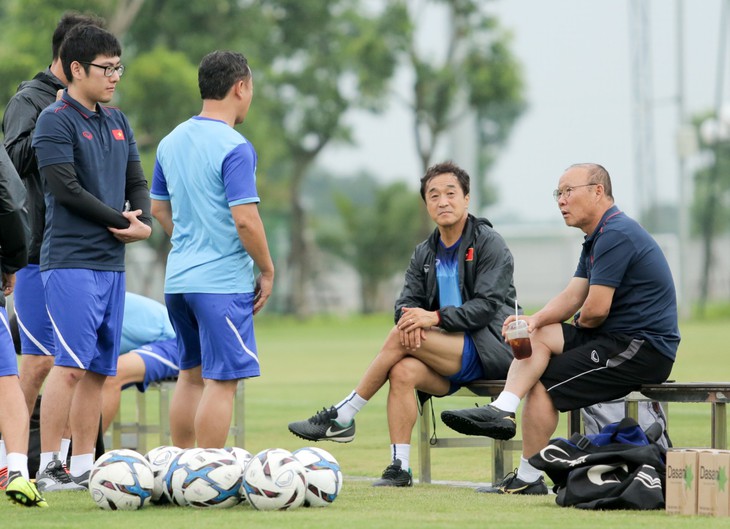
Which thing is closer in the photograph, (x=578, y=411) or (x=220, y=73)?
(x=220, y=73)

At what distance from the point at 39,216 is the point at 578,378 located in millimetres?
3288

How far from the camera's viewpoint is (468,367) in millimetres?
7887

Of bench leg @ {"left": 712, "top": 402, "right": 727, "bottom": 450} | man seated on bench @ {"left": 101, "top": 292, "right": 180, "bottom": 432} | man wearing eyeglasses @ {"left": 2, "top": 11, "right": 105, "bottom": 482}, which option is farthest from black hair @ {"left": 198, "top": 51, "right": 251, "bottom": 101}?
bench leg @ {"left": 712, "top": 402, "right": 727, "bottom": 450}

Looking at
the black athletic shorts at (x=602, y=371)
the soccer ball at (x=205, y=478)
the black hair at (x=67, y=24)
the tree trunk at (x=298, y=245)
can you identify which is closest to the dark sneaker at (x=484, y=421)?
the black athletic shorts at (x=602, y=371)

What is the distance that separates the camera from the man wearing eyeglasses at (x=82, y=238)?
7148 millimetres

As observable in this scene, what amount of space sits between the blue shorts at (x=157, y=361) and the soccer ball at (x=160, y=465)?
2.46 metres

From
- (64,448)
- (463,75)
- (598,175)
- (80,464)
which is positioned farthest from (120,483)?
(463,75)

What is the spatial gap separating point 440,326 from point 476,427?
3.18 ft

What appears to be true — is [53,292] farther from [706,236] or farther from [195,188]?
[706,236]

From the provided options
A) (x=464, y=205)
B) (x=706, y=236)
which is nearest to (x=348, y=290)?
(x=706, y=236)

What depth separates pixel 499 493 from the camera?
7234mm

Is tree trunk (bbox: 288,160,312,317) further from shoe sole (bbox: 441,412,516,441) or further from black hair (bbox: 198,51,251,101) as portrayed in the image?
shoe sole (bbox: 441,412,516,441)

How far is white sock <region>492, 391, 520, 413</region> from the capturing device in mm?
7160

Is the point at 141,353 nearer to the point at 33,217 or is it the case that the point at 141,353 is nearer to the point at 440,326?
the point at 33,217
